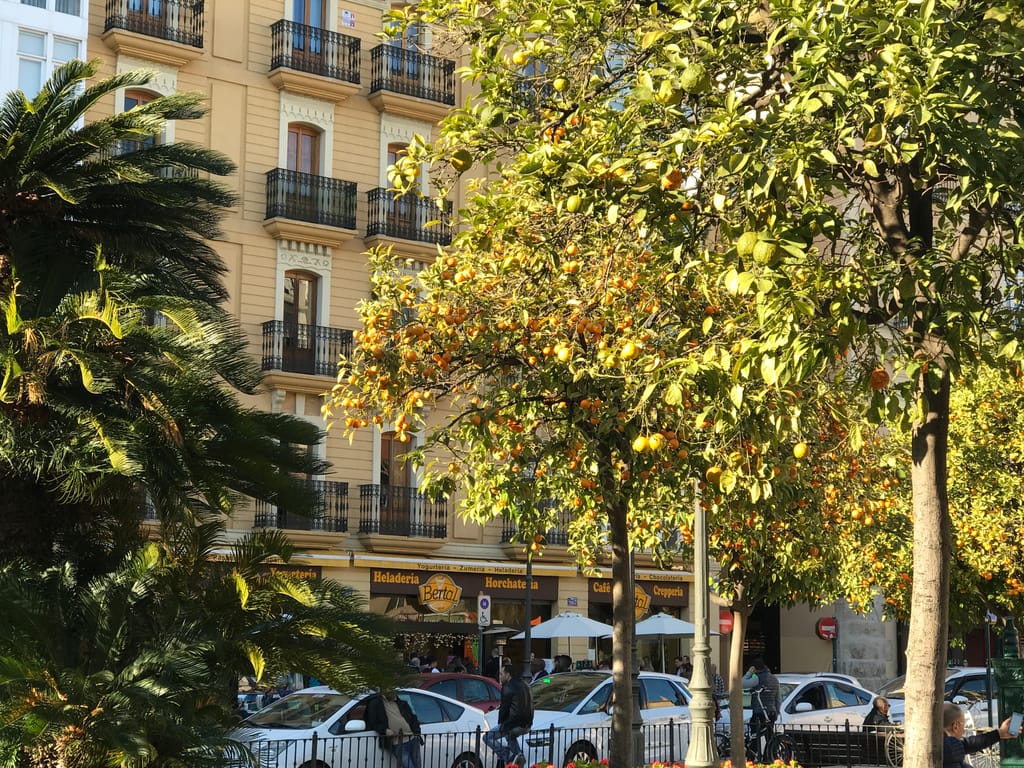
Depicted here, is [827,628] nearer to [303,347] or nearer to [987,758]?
[303,347]

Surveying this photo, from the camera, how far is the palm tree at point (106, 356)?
10.0 m

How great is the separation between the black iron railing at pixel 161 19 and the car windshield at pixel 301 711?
1772cm

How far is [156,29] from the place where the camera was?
30578 millimetres

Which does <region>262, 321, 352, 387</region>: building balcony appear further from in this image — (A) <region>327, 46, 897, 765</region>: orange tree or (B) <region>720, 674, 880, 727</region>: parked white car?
(A) <region>327, 46, 897, 765</region>: orange tree

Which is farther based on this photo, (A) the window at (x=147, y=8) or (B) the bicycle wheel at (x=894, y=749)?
(A) the window at (x=147, y=8)

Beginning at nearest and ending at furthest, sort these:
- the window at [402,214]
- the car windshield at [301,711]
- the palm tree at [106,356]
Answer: the palm tree at [106,356] < the car windshield at [301,711] < the window at [402,214]

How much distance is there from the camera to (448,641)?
111ft

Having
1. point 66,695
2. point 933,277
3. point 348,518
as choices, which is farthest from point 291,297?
point 933,277

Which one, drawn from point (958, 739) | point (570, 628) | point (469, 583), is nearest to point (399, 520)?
point (469, 583)

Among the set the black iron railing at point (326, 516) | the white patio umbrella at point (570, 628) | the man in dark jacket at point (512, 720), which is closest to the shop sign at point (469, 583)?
the white patio umbrella at point (570, 628)

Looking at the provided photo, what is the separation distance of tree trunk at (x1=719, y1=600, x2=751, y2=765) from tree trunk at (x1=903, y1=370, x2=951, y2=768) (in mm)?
8156

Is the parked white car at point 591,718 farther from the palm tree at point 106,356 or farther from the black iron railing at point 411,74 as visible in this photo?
the black iron railing at point 411,74

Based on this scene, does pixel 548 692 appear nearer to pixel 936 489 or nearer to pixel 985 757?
pixel 985 757

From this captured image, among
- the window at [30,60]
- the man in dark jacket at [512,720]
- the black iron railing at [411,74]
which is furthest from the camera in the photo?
the black iron railing at [411,74]
